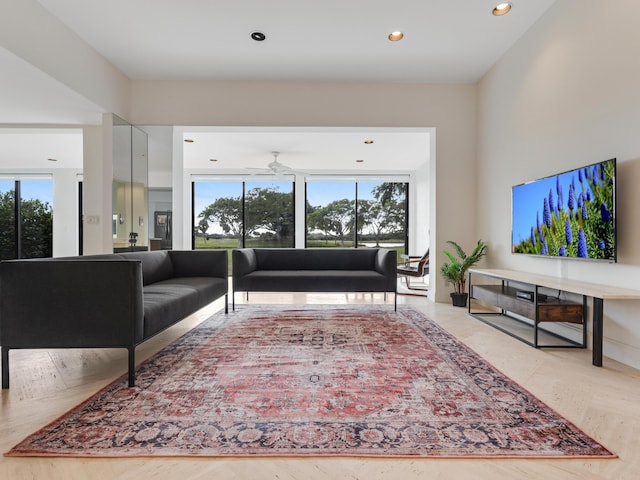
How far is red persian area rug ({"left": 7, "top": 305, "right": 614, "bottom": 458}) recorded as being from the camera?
1.37 metres

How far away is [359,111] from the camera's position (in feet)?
15.1

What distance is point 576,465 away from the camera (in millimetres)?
1270

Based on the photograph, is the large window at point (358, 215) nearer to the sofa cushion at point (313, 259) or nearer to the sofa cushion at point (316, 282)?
the sofa cushion at point (313, 259)

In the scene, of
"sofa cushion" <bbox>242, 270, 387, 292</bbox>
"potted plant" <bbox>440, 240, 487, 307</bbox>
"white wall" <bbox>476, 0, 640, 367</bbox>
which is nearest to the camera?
"white wall" <bbox>476, 0, 640, 367</bbox>

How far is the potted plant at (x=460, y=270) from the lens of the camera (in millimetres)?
4195

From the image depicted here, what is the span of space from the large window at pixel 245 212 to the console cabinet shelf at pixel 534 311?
A: 560cm

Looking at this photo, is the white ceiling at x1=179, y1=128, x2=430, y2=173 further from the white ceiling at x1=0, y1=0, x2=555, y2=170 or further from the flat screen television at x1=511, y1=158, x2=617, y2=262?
the flat screen television at x1=511, y1=158, x2=617, y2=262

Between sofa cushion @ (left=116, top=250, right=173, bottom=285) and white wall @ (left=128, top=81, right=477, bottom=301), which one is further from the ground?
white wall @ (left=128, top=81, right=477, bottom=301)

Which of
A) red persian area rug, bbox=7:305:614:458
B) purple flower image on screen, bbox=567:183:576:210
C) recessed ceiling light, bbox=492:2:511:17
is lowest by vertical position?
red persian area rug, bbox=7:305:614:458

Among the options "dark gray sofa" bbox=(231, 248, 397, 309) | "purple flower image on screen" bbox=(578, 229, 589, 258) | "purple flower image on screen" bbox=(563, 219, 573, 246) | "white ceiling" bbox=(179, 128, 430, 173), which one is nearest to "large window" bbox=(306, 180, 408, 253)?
"white ceiling" bbox=(179, 128, 430, 173)

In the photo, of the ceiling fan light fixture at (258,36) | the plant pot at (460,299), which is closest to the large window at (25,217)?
the ceiling fan light fixture at (258,36)

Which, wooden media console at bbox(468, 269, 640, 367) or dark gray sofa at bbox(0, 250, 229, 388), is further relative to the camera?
wooden media console at bbox(468, 269, 640, 367)

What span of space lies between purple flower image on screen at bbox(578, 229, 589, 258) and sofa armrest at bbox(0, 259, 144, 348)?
10.2 ft

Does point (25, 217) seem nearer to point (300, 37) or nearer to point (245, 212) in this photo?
point (245, 212)
